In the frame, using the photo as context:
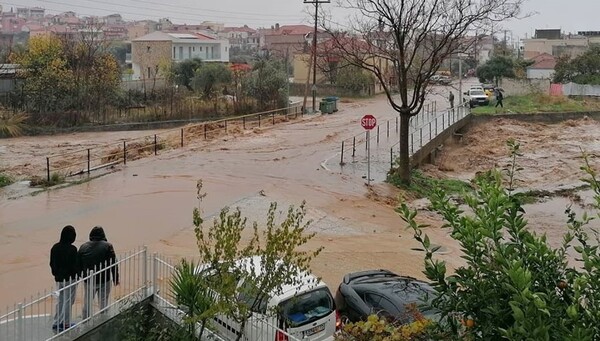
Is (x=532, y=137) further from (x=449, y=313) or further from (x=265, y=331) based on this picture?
(x=449, y=313)

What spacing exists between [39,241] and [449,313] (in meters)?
14.4

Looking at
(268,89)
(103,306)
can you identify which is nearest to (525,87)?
(268,89)

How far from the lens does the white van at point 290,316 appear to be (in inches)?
352

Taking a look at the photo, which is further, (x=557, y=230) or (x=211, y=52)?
(x=211, y=52)

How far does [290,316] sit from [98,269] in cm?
266

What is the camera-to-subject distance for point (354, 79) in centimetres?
6988

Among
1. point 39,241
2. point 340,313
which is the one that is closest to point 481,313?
point 340,313

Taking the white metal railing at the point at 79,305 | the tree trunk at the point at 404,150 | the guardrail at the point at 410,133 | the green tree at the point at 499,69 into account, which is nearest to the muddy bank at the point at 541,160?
the guardrail at the point at 410,133

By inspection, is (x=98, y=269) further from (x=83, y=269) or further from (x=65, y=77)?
(x=65, y=77)

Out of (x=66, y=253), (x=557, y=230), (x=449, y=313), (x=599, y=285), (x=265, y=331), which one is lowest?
(x=557, y=230)

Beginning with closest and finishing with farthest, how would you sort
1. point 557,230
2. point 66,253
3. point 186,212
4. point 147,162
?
point 66,253, point 186,212, point 557,230, point 147,162

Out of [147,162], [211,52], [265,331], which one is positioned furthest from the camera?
[211,52]

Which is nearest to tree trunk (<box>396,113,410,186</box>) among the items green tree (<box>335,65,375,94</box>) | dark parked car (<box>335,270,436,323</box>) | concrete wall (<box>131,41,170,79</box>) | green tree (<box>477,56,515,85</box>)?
dark parked car (<box>335,270,436,323</box>)

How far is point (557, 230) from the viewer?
22.2 metres
